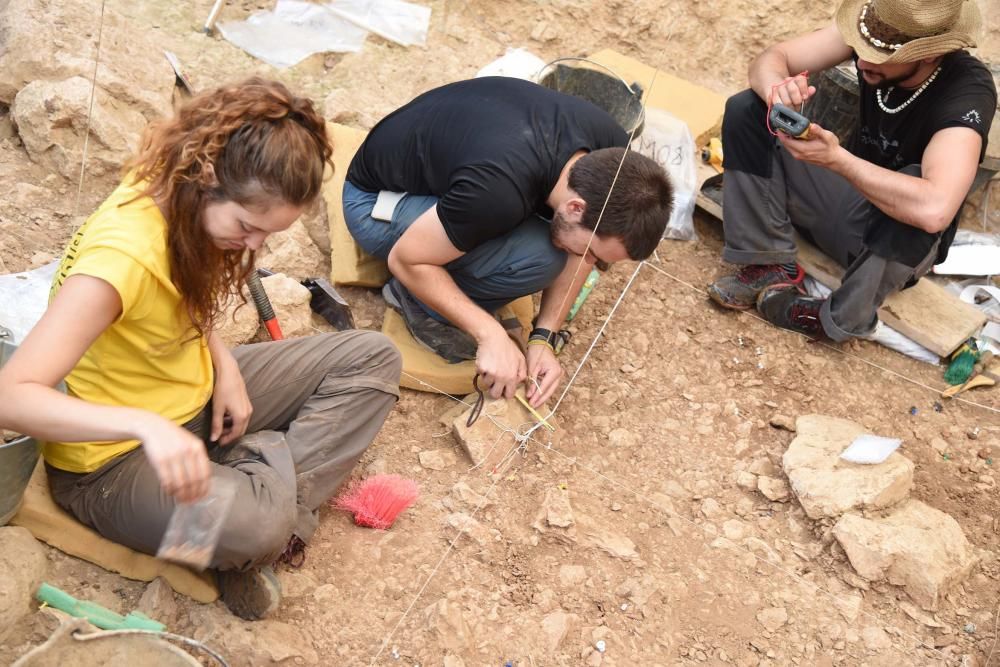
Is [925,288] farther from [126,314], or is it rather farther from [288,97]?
[126,314]

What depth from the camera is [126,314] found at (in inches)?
69.4

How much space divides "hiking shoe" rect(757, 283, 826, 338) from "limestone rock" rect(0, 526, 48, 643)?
2.52 meters

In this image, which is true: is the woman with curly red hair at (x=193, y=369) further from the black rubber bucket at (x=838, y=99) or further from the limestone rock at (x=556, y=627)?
the black rubber bucket at (x=838, y=99)

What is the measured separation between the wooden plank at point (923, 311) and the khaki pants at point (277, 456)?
6.23 ft

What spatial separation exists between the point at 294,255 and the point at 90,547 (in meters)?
1.32

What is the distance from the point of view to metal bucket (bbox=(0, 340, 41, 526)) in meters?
1.77

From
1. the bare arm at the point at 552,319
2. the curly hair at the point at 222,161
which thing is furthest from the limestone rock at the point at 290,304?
the curly hair at the point at 222,161

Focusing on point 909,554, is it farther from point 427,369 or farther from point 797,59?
point 797,59

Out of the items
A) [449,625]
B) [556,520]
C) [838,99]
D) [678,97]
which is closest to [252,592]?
[449,625]

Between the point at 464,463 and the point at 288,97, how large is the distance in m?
1.26

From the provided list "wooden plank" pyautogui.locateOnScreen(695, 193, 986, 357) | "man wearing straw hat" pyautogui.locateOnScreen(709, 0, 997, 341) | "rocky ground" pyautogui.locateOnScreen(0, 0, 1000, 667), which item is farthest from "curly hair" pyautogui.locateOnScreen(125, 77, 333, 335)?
"wooden plank" pyautogui.locateOnScreen(695, 193, 986, 357)

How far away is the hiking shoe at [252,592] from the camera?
2039mm

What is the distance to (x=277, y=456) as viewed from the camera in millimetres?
2168

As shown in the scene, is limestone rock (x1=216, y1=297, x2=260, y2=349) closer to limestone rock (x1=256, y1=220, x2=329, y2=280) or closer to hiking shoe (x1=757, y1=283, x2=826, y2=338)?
limestone rock (x1=256, y1=220, x2=329, y2=280)
